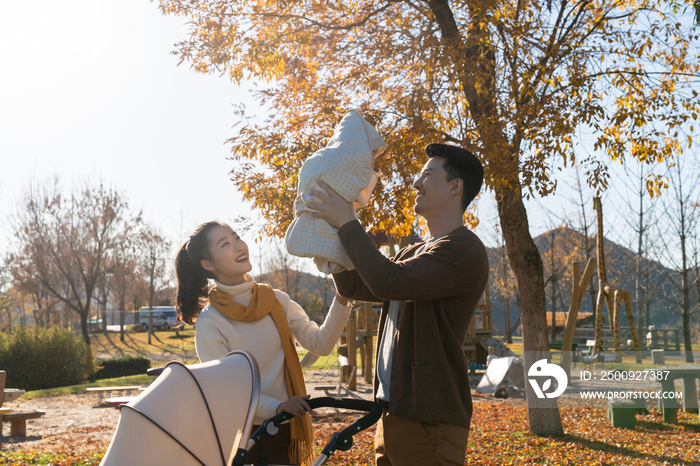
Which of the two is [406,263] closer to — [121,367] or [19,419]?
[19,419]

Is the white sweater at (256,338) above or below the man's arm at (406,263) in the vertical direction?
below

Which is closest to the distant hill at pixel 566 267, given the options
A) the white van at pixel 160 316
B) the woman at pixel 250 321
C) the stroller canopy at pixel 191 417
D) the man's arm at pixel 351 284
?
the white van at pixel 160 316

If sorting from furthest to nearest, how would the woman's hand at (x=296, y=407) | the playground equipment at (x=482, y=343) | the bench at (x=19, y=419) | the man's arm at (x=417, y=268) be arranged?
the playground equipment at (x=482, y=343), the bench at (x=19, y=419), the woman's hand at (x=296, y=407), the man's arm at (x=417, y=268)

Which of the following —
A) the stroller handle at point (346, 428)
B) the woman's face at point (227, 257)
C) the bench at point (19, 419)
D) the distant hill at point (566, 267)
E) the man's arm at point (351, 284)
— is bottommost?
the bench at point (19, 419)

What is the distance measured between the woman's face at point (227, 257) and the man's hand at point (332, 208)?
106 centimetres

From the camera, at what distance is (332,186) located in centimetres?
209

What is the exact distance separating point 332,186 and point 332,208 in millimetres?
106

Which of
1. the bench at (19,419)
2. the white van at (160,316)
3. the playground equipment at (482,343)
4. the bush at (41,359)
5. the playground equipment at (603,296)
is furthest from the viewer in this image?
the white van at (160,316)

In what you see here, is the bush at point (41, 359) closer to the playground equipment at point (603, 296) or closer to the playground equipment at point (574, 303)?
the playground equipment at point (574, 303)

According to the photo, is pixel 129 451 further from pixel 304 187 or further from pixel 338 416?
pixel 338 416

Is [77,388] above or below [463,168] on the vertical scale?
below

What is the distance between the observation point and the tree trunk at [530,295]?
7496 mm

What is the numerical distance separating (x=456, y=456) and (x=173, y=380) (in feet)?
3.55

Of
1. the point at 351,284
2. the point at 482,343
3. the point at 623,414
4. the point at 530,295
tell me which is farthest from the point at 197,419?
the point at 482,343
